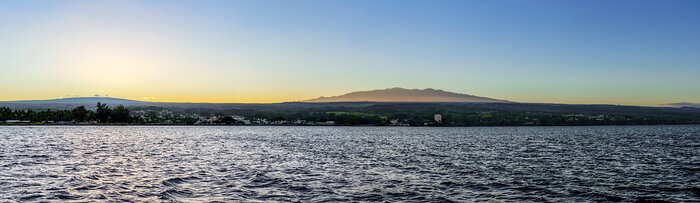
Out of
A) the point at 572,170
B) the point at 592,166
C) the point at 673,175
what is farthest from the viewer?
the point at 592,166

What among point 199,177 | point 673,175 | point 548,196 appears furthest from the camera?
point 673,175

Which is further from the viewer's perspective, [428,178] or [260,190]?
[428,178]

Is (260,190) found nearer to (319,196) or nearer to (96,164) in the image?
(319,196)

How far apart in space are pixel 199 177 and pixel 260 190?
43.6 ft

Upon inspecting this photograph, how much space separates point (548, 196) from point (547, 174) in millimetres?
19026

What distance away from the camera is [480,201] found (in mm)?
42875

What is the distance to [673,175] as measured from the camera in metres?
63.6

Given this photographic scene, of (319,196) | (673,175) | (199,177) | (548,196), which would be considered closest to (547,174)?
A: (673,175)

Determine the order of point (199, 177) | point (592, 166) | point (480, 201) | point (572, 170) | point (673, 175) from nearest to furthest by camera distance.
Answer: point (480, 201), point (199, 177), point (673, 175), point (572, 170), point (592, 166)

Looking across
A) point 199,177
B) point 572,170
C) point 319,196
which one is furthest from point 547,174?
point 199,177

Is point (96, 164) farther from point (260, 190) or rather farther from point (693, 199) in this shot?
point (693, 199)

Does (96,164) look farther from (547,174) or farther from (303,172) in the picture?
(547,174)

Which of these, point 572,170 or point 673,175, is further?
point 572,170

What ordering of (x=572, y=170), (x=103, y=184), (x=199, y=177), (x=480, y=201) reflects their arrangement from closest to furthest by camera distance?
(x=480, y=201), (x=103, y=184), (x=199, y=177), (x=572, y=170)
